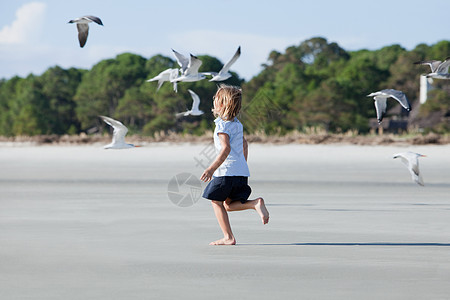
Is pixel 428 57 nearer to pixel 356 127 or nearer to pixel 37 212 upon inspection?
pixel 356 127

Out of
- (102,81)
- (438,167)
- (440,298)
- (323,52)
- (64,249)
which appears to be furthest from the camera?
(323,52)

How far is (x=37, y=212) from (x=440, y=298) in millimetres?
6356

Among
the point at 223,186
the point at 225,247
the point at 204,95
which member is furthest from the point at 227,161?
the point at 204,95

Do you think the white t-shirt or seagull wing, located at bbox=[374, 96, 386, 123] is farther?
seagull wing, located at bbox=[374, 96, 386, 123]

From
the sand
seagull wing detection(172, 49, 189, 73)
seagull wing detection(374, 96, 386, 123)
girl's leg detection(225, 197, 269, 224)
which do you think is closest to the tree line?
the sand

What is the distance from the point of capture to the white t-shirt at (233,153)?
292 inches

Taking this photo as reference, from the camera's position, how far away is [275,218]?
982 centimetres

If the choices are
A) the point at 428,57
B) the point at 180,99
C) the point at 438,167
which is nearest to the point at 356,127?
the point at 180,99

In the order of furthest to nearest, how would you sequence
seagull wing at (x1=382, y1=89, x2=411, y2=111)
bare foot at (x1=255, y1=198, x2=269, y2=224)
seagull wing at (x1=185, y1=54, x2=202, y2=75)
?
seagull wing at (x1=185, y1=54, x2=202, y2=75) < seagull wing at (x1=382, y1=89, x2=411, y2=111) < bare foot at (x1=255, y1=198, x2=269, y2=224)

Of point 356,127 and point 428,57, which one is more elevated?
point 428,57

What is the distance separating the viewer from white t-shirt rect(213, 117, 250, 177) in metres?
7.43

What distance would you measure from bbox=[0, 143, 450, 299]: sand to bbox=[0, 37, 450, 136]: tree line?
18308 millimetres

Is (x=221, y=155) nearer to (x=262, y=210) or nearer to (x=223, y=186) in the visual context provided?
(x=223, y=186)

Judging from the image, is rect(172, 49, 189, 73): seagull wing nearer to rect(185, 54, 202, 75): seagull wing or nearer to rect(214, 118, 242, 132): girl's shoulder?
rect(185, 54, 202, 75): seagull wing
